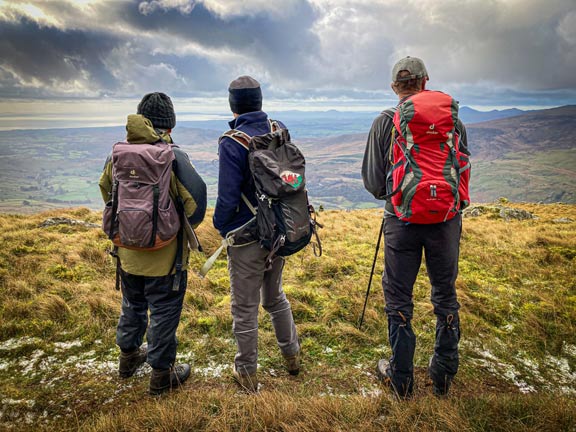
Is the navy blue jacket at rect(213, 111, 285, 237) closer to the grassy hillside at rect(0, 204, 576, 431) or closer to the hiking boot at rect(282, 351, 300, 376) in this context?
the grassy hillside at rect(0, 204, 576, 431)

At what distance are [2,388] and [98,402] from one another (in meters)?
1.06

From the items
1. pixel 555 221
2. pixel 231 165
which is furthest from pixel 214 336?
pixel 555 221

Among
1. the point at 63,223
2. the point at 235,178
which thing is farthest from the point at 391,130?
the point at 63,223

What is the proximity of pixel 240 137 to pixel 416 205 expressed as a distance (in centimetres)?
181

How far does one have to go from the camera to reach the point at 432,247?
3133 millimetres

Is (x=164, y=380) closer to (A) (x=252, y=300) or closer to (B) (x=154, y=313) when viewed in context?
(B) (x=154, y=313)

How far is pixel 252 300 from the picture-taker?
352 cm

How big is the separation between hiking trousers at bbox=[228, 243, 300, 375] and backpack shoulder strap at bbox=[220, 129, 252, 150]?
3.38 feet

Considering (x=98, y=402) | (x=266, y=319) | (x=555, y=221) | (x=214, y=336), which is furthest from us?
(x=555, y=221)

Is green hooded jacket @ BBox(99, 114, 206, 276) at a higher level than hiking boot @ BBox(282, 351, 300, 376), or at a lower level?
higher

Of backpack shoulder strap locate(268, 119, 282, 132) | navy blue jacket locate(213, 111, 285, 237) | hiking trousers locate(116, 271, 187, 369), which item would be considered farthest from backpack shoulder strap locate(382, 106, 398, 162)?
hiking trousers locate(116, 271, 187, 369)

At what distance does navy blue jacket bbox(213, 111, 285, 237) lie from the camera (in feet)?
10.3

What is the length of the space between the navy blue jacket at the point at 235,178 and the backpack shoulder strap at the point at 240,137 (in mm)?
28

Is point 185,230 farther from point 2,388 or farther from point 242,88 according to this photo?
point 2,388
